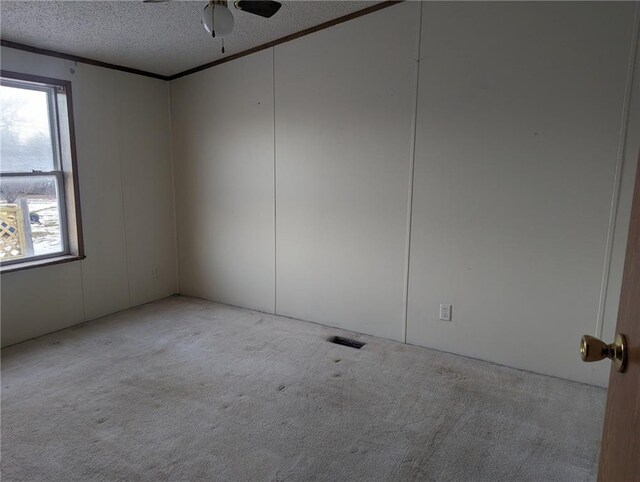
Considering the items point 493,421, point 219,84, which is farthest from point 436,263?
point 219,84

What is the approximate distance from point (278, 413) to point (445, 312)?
149 cm

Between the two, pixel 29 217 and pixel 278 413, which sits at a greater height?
pixel 29 217

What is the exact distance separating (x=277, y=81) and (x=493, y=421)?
3058mm

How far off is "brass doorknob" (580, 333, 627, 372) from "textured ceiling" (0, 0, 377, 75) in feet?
9.59

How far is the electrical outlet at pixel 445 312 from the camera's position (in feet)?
10.7

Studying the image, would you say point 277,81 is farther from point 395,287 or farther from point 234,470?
point 234,470

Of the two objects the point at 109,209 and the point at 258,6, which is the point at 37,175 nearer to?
the point at 109,209

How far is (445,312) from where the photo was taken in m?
3.27

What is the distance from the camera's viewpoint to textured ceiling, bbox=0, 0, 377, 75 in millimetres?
2826

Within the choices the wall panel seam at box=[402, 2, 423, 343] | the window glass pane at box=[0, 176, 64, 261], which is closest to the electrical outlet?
the wall panel seam at box=[402, 2, 423, 343]

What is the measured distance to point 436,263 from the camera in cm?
325

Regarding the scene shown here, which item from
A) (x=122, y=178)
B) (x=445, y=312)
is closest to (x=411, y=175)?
(x=445, y=312)

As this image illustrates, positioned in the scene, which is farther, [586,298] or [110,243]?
[110,243]

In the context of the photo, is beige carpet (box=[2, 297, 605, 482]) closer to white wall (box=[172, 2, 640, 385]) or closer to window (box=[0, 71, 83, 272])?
white wall (box=[172, 2, 640, 385])
